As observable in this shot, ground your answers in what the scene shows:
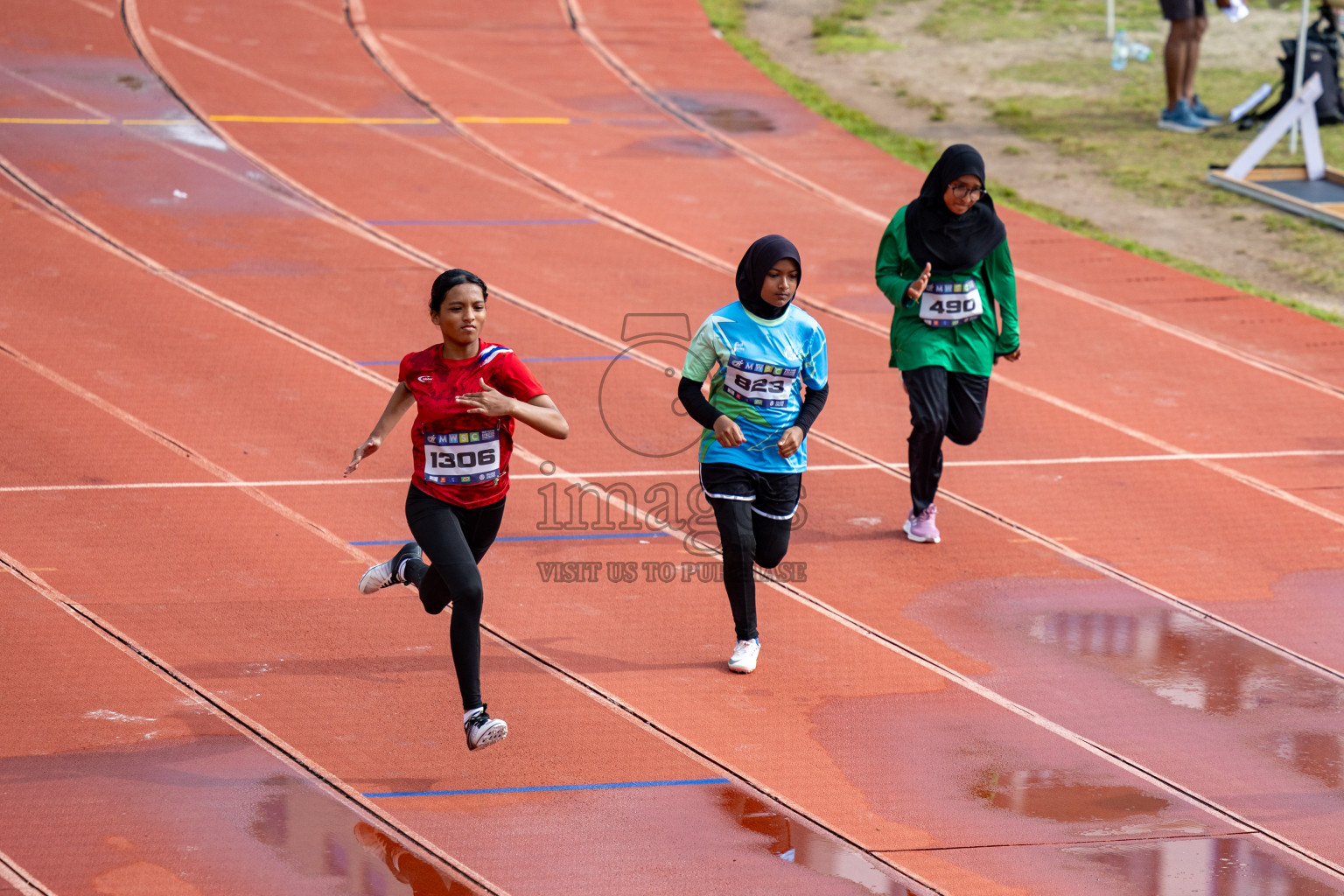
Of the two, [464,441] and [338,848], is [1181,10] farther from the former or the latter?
[338,848]

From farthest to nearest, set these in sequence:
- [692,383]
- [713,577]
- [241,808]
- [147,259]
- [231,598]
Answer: [147,259], [713,577], [231,598], [692,383], [241,808]

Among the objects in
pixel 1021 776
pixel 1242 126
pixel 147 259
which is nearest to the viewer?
pixel 1021 776

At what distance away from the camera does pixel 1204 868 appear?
4895 mm

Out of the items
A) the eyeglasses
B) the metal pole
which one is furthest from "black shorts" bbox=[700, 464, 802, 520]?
the metal pole

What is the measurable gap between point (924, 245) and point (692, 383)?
5.65 feet

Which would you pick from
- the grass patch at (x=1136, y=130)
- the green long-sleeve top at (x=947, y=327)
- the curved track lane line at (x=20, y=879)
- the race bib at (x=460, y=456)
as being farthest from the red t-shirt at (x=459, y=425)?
the grass patch at (x=1136, y=130)

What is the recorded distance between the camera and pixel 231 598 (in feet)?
21.5

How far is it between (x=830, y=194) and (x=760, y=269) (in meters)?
7.20

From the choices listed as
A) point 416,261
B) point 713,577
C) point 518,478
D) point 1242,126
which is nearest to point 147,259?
point 416,261

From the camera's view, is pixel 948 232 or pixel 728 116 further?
pixel 728 116

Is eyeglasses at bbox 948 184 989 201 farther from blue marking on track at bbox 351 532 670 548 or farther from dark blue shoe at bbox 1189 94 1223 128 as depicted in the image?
dark blue shoe at bbox 1189 94 1223 128

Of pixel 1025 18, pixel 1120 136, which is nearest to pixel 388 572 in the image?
pixel 1120 136

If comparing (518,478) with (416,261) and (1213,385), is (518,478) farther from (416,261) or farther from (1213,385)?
(1213,385)

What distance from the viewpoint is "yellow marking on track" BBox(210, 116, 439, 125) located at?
1325 centimetres
